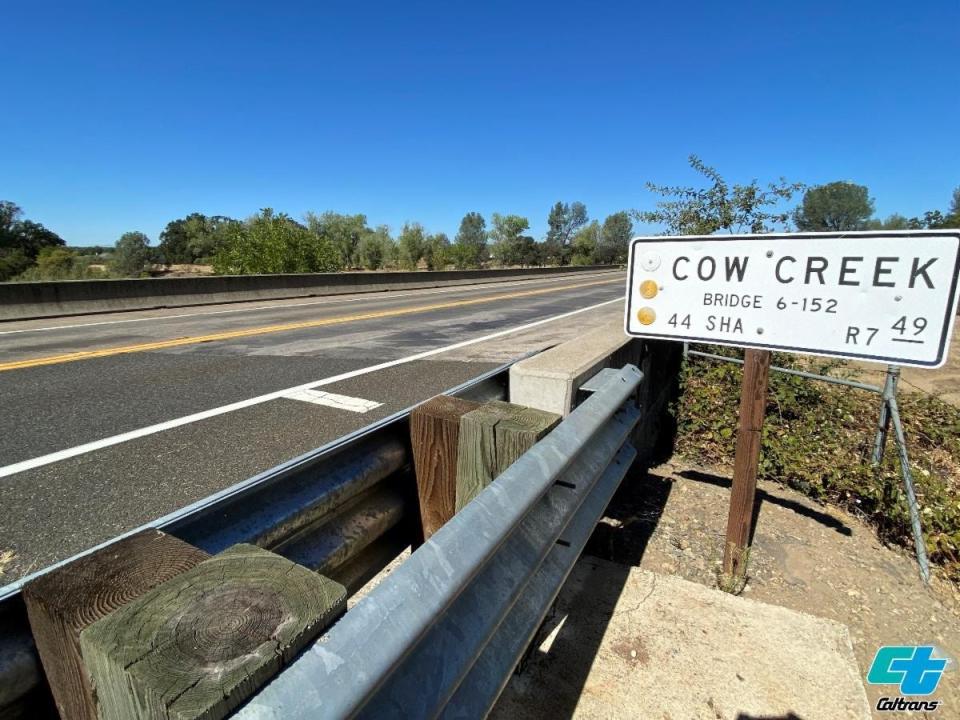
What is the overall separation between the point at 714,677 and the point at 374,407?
11.6ft

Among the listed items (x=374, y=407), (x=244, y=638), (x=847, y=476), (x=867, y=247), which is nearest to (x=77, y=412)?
(x=374, y=407)

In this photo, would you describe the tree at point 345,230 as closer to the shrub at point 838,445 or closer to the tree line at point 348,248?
the tree line at point 348,248

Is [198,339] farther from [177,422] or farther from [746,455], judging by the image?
[746,455]

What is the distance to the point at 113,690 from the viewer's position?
85 centimetres

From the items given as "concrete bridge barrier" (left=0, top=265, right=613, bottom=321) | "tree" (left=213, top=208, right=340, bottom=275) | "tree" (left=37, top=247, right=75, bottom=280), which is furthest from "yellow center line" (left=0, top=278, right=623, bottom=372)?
"tree" (left=37, top=247, right=75, bottom=280)

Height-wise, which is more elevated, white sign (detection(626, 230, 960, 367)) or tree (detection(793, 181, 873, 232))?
tree (detection(793, 181, 873, 232))

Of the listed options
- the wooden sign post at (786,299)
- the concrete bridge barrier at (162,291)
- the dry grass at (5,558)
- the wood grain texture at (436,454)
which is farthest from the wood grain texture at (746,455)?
the concrete bridge barrier at (162,291)

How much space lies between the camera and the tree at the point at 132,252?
7644 centimetres

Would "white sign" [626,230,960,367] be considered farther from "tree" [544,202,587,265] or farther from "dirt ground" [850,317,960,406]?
"tree" [544,202,587,265]

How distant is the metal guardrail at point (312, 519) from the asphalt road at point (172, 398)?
1806 millimetres

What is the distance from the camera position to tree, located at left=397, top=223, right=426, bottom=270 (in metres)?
88.5

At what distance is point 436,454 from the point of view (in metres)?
1.97

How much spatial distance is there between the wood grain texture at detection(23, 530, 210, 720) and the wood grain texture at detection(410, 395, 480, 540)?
37.3 inches

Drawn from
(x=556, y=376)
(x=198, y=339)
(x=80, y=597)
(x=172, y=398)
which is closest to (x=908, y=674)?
(x=556, y=376)
